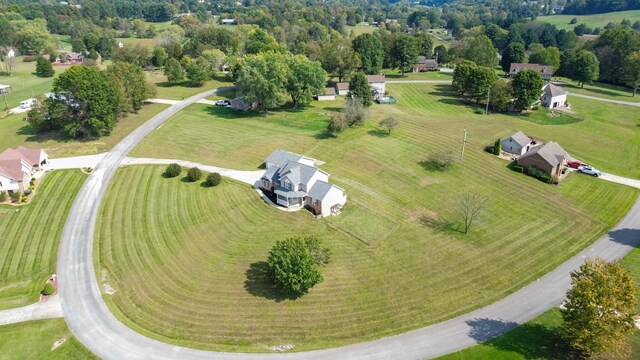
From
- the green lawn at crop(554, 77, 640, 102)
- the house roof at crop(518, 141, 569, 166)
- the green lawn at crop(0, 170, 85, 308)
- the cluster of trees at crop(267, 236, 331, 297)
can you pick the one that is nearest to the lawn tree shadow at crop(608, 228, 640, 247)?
the house roof at crop(518, 141, 569, 166)

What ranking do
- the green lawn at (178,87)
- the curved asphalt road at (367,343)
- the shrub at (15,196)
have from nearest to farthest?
the curved asphalt road at (367,343), the shrub at (15,196), the green lawn at (178,87)

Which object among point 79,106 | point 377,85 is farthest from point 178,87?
point 377,85

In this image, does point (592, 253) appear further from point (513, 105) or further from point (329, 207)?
point (513, 105)

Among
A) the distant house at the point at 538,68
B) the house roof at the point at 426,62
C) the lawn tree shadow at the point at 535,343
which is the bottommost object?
the lawn tree shadow at the point at 535,343

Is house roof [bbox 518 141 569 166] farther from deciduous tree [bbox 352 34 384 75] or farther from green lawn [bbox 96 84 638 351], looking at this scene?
deciduous tree [bbox 352 34 384 75]

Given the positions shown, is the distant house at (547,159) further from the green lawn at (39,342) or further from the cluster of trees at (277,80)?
the green lawn at (39,342)

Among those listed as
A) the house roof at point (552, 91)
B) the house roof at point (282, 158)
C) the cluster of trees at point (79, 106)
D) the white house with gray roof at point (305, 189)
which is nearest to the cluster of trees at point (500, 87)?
the house roof at point (552, 91)
